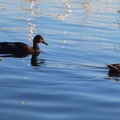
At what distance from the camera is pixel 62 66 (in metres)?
13.9

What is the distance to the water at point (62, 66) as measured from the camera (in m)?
9.23

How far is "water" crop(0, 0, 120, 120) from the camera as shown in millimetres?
9227

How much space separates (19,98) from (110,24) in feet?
46.9

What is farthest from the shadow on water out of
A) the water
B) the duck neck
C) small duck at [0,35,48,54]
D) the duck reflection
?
the duck reflection

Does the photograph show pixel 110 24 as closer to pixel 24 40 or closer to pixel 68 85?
pixel 24 40

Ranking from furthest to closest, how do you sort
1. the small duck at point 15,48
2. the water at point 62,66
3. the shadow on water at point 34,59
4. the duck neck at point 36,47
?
1. the duck neck at point 36,47
2. the small duck at point 15,48
3. the shadow on water at point 34,59
4. the water at point 62,66

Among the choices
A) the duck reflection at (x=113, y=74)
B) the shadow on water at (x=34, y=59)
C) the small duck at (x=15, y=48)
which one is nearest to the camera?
the duck reflection at (x=113, y=74)

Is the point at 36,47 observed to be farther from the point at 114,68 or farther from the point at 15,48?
the point at 114,68

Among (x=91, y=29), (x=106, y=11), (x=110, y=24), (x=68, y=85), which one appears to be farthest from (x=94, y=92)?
(x=106, y=11)

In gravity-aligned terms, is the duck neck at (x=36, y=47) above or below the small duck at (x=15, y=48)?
above

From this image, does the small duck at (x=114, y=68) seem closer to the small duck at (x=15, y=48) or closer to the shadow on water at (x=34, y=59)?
the shadow on water at (x=34, y=59)

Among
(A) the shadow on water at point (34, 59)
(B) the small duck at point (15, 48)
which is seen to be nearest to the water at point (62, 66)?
(A) the shadow on water at point (34, 59)

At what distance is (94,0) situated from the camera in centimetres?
3244

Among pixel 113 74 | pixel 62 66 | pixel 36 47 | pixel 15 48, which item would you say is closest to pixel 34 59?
pixel 15 48
